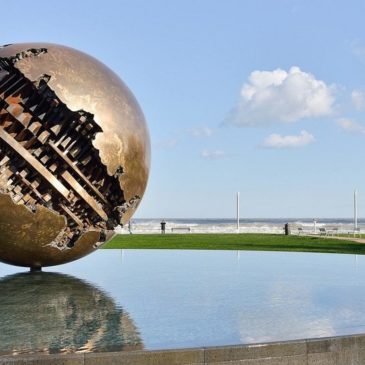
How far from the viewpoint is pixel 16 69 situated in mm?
8117

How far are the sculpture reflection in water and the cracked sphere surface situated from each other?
1.98 ft

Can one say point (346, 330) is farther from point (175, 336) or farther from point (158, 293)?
point (158, 293)

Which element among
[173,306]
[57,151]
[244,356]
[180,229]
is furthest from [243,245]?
[180,229]

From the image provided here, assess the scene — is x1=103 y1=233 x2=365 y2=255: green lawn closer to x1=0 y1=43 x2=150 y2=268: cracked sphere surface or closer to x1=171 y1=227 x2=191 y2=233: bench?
x1=0 y1=43 x2=150 y2=268: cracked sphere surface

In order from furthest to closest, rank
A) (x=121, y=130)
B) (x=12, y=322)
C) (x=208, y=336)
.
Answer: (x=121, y=130) < (x=12, y=322) < (x=208, y=336)

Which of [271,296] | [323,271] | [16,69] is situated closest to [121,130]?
[16,69]

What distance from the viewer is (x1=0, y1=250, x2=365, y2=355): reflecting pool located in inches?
202

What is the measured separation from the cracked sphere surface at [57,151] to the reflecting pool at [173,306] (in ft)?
2.86

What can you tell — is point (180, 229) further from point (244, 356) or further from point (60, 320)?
point (244, 356)

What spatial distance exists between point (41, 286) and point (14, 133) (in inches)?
92.3

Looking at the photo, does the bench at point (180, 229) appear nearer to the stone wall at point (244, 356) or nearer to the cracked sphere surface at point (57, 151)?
the cracked sphere surface at point (57, 151)

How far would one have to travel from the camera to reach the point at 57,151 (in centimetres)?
800

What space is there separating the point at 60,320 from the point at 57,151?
9.04 feet

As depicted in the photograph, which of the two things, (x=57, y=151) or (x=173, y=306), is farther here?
(x=57, y=151)
